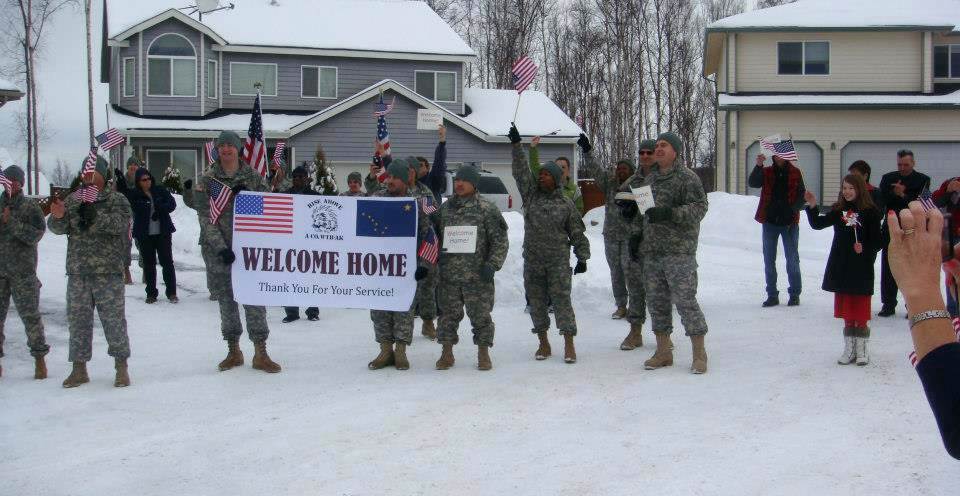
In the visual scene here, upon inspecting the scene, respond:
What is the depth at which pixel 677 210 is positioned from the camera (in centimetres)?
841

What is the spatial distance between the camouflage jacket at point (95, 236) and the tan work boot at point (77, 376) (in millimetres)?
817

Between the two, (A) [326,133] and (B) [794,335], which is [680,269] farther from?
(A) [326,133]

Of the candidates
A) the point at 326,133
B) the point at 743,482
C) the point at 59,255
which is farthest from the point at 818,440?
the point at 326,133

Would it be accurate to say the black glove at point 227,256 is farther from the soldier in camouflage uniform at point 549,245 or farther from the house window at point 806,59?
the house window at point 806,59

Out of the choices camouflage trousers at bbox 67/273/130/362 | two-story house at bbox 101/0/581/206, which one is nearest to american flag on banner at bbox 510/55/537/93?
camouflage trousers at bbox 67/273/130/362

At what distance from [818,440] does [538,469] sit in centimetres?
192

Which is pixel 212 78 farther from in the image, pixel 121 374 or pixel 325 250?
pixel 121 374

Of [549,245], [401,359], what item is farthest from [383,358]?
[549,245]

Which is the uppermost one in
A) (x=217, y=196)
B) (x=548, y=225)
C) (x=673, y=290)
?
(x=217, y=196)

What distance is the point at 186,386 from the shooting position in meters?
8.44

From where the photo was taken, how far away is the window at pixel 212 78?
30297 millimetres

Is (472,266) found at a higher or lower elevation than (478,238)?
lower

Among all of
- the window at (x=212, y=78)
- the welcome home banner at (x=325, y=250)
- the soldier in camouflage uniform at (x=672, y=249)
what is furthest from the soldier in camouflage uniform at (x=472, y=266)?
the window at (x=212, y=78)

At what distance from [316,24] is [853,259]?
26.8 metres
